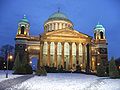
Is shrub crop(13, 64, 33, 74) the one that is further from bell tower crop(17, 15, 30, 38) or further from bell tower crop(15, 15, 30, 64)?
bell tower crop(17, 15, 30, 38)

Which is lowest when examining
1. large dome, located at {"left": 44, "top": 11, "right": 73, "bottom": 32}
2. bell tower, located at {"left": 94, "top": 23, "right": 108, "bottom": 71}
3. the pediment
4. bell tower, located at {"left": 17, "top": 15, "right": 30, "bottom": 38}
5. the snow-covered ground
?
the snow-covered ground

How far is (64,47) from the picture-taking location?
200 feet

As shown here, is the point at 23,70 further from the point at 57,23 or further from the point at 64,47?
the point at 57,23

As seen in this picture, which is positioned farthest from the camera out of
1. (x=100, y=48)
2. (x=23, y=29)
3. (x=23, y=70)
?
(x=100, y=48)

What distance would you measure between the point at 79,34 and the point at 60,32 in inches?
250

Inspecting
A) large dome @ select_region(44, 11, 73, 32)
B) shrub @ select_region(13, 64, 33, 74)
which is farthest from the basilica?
shrub @ select_region(13, 64, 33, 74)

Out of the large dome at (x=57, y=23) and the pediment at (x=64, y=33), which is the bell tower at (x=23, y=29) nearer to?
the pediment at (x=64, y=33)

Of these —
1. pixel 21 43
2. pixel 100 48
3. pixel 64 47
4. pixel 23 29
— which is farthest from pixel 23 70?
pixel 100 48

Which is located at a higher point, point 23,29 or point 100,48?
point 23,29

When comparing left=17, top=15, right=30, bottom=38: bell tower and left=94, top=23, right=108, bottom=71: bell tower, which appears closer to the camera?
left=17, top=15, right=30, bottom=38: bell tower

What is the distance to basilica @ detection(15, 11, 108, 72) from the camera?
57.9m

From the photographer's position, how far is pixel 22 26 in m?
63.4

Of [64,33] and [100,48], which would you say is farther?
[100,48]

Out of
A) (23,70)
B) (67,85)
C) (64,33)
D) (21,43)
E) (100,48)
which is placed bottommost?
(67,85)
